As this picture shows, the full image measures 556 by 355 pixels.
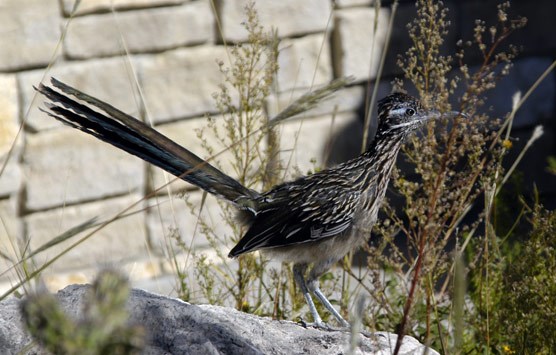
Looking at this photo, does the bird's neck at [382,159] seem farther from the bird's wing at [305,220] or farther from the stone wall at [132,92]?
the stone wall at [132,92]

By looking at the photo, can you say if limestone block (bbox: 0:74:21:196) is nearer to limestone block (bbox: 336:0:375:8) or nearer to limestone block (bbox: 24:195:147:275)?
limestone block (bbox: 24:195:147:275)

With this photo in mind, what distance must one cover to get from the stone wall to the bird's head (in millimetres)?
1522

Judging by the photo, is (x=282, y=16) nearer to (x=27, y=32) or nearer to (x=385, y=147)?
(x=27, y=32)

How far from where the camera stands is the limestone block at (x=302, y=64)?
6.36m

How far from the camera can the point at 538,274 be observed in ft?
12.0

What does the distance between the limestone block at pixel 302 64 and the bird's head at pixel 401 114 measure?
2475 mm

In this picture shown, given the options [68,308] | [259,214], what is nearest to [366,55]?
[259,214]

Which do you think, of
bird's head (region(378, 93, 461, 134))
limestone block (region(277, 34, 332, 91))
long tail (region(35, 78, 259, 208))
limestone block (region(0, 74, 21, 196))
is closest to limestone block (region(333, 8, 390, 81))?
limestone block (region(277, 34, 332, 91))

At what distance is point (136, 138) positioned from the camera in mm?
3395

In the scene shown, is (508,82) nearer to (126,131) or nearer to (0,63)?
(0,63)

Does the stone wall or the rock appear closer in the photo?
the rock

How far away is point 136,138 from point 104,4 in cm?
261

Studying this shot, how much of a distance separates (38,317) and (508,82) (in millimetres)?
6300

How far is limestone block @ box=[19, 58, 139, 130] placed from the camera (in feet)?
18.6
